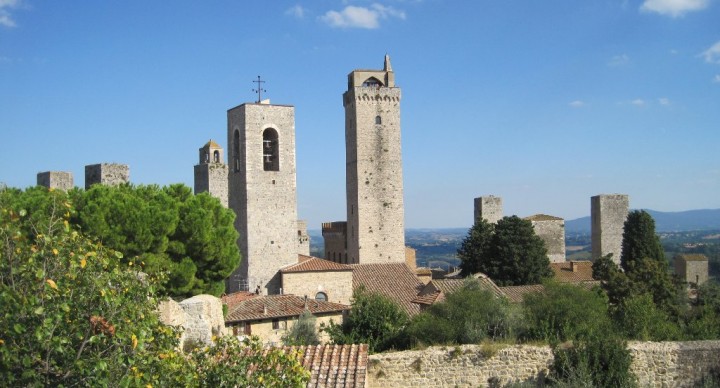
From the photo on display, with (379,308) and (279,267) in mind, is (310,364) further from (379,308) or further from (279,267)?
(279,267)

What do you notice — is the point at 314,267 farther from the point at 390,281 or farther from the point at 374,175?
the point at 374,175

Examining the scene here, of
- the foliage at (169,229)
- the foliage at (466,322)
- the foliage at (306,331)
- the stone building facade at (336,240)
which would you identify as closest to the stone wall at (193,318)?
the foliage at (466,322)

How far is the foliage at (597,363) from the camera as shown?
1231 cm

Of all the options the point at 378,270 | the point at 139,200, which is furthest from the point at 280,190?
the point at 139,200

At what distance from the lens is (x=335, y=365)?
10.6 m

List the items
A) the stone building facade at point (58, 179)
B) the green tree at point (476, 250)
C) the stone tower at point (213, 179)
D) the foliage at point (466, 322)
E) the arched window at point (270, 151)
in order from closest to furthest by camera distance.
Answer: the foliage at point (466, 322) < the stone building facade at point (58, 179) < the arched window at point (270, 151) < the stone tower at point (213, 179) < the green tree at point (476, 250)

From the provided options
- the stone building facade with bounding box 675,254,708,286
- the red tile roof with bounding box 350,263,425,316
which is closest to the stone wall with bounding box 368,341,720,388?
the red tile roof with bounding box 350,263,425,316


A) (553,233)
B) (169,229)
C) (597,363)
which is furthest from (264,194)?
(553,233)

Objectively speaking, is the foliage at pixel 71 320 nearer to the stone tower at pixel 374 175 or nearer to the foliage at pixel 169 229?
the foliage at pixel 169 229

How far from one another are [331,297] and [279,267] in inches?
134

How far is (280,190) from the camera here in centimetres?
3222

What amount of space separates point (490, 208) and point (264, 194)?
22474mm

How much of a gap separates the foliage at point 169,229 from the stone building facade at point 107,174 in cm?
463

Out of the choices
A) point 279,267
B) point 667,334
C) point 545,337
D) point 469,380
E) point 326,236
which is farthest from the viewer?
point 326,236
